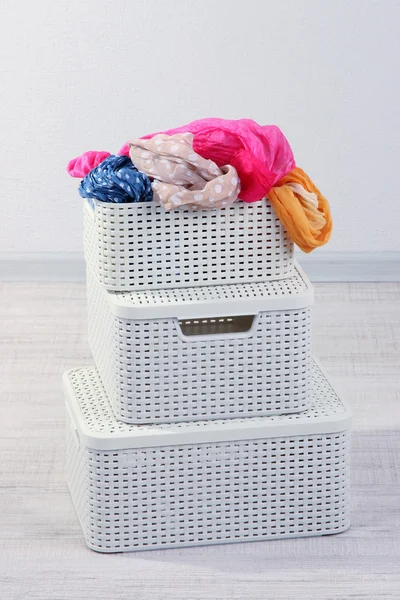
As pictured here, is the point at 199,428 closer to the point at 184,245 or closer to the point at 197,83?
the point at 184,245

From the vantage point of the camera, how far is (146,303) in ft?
6.35

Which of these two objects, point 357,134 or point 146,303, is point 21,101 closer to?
point 357,134

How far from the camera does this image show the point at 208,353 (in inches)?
77.9

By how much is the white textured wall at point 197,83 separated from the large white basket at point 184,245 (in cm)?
125

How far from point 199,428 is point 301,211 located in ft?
1.33

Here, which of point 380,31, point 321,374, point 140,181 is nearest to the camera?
point 140,181

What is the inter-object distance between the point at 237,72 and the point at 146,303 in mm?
1371

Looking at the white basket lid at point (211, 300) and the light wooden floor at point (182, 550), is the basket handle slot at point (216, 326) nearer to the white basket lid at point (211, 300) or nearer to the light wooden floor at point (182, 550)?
the white basket lid at point (211, 300)

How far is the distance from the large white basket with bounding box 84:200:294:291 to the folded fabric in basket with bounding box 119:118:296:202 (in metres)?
0.05

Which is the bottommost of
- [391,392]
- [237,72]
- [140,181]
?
[391,392]

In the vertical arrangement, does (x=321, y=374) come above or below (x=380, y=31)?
below

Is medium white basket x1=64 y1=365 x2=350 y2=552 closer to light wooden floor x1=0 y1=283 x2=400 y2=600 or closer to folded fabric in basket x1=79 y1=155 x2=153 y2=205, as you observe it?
light wooden floor x1=0 y1=283 x2=400 y2=600

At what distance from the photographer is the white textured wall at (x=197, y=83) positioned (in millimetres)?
3100

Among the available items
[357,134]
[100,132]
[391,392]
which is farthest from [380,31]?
[391,392]
